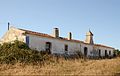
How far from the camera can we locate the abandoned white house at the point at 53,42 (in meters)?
29.0

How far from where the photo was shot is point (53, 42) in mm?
32719

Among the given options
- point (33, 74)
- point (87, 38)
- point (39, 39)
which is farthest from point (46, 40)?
point (33, 74)

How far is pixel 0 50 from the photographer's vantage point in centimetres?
2430

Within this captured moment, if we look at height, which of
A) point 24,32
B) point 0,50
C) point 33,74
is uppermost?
point 24,32

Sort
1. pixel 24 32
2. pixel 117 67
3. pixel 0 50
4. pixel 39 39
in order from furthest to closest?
pixel 39 39 < pixel 24 32 < pixel 0 50 < pixel 117 67

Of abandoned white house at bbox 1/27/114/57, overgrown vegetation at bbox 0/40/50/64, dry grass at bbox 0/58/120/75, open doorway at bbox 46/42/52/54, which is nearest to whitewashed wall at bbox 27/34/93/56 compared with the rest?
abandoned white house at bbox 1/27/114/57

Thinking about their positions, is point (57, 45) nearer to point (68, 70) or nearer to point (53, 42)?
point (53, 42)

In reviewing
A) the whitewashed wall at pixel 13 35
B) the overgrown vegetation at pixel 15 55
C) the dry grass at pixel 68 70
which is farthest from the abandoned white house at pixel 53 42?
the dry grass at pixel 68 70

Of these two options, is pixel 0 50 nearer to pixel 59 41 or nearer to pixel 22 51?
pixel 22 51

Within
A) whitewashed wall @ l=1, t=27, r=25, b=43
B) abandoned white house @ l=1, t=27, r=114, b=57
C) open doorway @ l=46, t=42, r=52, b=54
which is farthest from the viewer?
open doorway @ l=46, t=42, r=52, b=54

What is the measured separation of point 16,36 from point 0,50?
529cm

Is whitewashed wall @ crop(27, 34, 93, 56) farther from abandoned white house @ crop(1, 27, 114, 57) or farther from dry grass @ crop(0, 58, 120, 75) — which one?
dry grass @ crop(0, 58, 120, 75)

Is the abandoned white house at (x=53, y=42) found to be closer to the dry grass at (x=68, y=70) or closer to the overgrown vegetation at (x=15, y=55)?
the overgrown vegetation at (x=15, y=55)

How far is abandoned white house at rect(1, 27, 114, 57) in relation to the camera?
1141 inches
